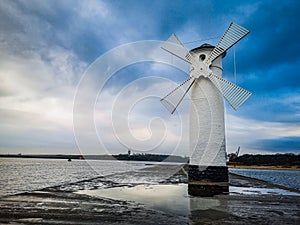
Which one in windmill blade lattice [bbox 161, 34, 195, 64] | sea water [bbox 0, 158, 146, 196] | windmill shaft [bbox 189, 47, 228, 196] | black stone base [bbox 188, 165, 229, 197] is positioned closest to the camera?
black stone base [bbox 188, 165, 229, 197]

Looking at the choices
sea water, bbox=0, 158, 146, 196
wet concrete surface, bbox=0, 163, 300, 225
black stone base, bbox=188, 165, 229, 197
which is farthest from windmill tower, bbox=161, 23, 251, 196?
sea water, bbox=0, 158, 146, 196

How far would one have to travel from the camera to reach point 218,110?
17703 mm

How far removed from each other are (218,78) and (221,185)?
718 cm

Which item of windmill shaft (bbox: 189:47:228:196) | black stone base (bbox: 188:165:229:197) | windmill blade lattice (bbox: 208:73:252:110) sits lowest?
black stone base (bbox: 188:165:229:197)

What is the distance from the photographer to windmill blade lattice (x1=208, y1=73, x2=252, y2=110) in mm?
17688

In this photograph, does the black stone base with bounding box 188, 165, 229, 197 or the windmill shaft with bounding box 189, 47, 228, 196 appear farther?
the windmill shaft with bounding box 189, 47, 228, 196

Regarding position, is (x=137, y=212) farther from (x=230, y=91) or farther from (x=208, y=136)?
(x=230, y=91)

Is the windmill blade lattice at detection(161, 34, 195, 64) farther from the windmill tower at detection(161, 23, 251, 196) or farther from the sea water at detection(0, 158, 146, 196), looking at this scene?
the sea water at detection(0, 158, 146, 196)

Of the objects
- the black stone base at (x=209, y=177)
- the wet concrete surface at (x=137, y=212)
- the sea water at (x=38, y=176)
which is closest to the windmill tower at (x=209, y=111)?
the black stone base at (x=209, y=177)

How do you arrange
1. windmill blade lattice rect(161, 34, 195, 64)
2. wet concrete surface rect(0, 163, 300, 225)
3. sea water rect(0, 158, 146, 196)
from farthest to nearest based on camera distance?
sea water rect(0, 158, 146, 196) → windmill blade lattice rect(161, 34, 195, 64) → wet concrete surface rect(0, 163, 300, 225)

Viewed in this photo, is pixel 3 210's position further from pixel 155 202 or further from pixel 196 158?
pixel 196 158

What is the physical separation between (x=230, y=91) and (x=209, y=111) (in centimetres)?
213

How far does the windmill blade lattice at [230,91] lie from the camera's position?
58.0 feet

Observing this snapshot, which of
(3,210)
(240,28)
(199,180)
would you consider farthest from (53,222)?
(240,28)
